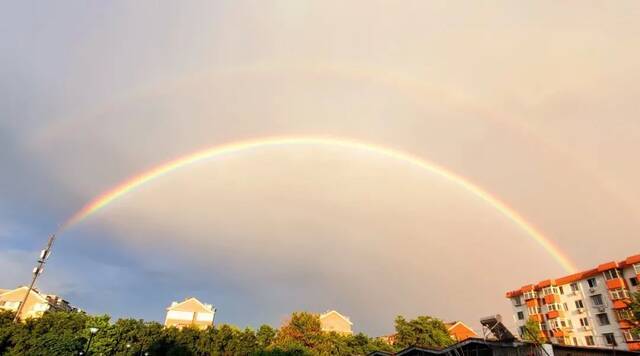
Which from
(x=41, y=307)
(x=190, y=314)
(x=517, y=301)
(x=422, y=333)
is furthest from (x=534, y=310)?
(x=41, y=307)

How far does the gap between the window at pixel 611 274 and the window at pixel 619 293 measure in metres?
2.00

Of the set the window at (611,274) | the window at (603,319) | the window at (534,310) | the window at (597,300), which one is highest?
the window at (611,274)

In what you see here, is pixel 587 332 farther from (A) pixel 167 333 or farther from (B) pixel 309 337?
(A) pixel 167 333

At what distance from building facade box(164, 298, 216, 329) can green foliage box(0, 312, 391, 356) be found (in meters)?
38.1

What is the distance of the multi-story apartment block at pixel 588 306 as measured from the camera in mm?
53281

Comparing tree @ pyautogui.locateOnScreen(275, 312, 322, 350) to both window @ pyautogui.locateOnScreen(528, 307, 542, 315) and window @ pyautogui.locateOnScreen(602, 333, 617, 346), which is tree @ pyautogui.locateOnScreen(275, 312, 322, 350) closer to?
window @ pyautogui.locateOnScreen(528, 307, 542, 315)

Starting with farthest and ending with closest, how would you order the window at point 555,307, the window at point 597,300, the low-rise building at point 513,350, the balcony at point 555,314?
the window at point 555,307 → the balcony at point 555,314 → the window at point 597,300 → the low-rise building at point 513,350

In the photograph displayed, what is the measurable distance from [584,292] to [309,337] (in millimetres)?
49239

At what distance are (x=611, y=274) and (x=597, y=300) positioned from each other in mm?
6159

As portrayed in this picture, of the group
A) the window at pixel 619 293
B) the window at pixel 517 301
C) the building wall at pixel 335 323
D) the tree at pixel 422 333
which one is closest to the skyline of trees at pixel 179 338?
the tree at pixel 422 333

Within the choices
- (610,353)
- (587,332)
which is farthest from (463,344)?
(587,332)

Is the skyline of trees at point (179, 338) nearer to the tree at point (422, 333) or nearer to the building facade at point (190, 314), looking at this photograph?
the tree at point (422, 333)

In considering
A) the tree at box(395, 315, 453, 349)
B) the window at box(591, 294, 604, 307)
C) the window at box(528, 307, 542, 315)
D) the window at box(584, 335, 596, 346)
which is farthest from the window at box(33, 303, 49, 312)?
the window at box(591, 294, 604, 307)

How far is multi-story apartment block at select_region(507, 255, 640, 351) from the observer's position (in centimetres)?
5328
